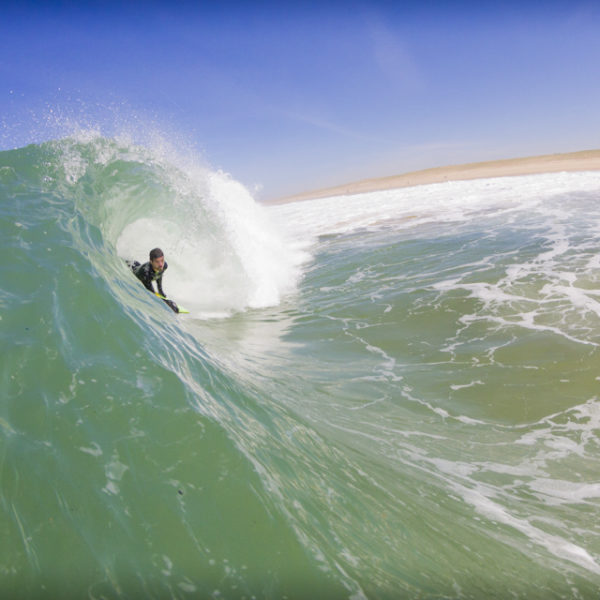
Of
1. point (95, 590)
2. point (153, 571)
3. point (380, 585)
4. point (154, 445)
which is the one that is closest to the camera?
point (95, 590)

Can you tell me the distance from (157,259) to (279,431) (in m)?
4.29

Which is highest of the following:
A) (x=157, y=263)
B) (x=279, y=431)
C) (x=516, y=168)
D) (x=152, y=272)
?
(x=516, y=168)

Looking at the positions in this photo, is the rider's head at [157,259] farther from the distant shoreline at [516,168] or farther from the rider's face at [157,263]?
the distant shoreline at [516,168]

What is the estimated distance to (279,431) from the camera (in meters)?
3.31

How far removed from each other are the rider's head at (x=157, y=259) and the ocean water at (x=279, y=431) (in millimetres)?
928

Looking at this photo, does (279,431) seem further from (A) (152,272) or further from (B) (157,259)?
(A) (152,272)

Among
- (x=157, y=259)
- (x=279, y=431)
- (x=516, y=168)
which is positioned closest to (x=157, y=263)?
(x=157, y=259)

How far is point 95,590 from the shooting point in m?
1.63

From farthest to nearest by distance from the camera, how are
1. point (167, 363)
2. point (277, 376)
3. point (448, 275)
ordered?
1. point (448, 275)
2. point (277, 376)
3. point (167, 363)

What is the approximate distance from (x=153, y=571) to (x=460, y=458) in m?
2.83

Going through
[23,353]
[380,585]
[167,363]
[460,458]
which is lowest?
[460,458]

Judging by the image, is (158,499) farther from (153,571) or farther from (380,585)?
(380,585)

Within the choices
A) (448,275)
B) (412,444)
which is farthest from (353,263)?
(412,444)

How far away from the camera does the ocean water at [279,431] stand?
1.88 meters
